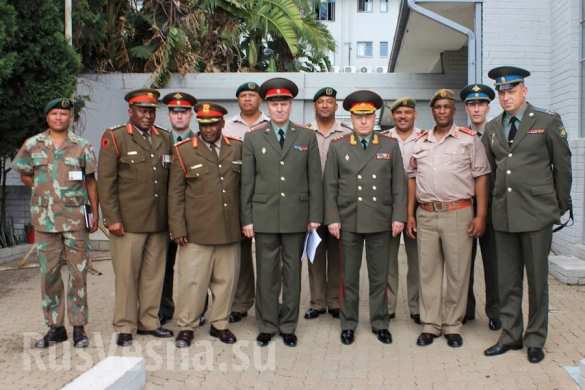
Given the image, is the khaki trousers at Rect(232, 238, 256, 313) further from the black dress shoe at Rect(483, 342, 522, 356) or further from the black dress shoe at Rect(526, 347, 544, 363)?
the black dress shoe at Rect(526, 347, 544, 363)

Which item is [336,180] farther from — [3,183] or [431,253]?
[3,183]

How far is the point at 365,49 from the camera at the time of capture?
30.8 m

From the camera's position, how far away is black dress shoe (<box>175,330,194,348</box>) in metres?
4.80

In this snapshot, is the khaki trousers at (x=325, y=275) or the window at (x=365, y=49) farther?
the window at (x=365, y=49)

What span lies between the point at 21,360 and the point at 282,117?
2.60m

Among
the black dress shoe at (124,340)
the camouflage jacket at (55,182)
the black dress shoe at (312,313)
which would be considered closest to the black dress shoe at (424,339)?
the black dress shoe at (312,313)

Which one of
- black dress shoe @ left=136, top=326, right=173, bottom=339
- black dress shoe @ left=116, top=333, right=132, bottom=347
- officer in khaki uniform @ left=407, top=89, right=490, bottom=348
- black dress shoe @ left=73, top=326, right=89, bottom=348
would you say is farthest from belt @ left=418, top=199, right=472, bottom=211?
black dress shoe @ left=73, top=326, right=89, bottom=348

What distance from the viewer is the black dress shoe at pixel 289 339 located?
490cm

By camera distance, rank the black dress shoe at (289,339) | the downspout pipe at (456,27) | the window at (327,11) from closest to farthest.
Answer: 1. the black dress shoe at (289,339)
2. the downspout pipe at (456,27)
3. the window at (327,11)

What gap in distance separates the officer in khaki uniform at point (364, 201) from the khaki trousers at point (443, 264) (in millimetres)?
237

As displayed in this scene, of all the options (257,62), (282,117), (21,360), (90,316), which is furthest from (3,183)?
(257,62)

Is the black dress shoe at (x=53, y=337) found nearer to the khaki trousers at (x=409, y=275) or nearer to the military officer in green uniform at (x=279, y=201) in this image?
the military officer in green uniform at (x=279, y=201)

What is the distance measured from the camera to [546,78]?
8.09 meters

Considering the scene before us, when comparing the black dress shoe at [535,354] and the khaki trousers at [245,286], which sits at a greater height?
the khaki trousers at [245,286]
